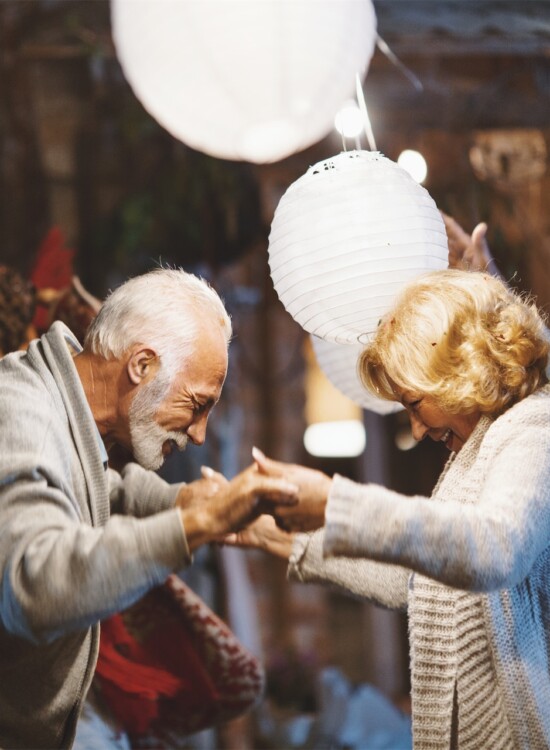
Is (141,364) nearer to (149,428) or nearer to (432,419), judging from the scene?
(149,428)

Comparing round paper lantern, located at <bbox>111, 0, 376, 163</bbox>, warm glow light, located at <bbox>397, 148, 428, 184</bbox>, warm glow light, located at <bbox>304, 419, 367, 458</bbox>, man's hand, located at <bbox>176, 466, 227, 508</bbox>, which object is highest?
round paper lantern, located at <bbox>111, 0, 376, 163</bbox>

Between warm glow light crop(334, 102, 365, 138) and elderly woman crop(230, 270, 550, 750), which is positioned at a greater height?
warm glow light crop(334, 102, 365, 138)

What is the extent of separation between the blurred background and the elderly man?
265 cm

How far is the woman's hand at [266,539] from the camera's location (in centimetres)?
283

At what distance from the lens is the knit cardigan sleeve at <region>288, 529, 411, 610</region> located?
2.61m

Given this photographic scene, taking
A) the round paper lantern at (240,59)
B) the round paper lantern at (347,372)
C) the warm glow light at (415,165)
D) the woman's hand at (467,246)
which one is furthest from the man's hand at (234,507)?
the warm glow light at (415,165)

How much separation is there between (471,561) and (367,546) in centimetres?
23

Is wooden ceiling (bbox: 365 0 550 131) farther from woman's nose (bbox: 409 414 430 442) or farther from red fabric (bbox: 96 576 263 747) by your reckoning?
red fabric (bbox: 96 576 263 747)

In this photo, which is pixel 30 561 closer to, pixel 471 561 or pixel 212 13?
pixel 471 561

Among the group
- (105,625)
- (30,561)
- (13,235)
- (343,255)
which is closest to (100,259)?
(13,235)

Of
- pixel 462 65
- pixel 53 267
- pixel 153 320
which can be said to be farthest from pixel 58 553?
pixel 462 65

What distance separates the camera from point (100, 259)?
20.5 feet

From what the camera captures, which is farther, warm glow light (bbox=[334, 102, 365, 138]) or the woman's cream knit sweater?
warm glow light (bbox=[334, 102, 365, 138])

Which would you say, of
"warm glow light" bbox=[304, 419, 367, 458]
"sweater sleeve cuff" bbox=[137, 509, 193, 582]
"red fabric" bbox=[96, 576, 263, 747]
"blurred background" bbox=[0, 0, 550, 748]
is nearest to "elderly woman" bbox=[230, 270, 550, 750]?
"sweater sleeve cuff" bbox=[137, 509, 193, 582]
